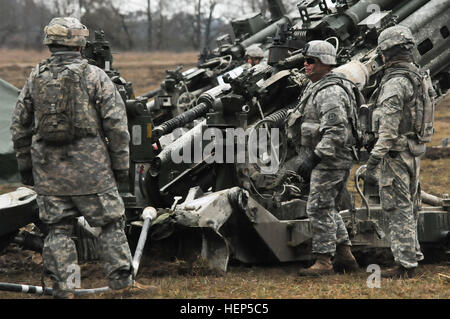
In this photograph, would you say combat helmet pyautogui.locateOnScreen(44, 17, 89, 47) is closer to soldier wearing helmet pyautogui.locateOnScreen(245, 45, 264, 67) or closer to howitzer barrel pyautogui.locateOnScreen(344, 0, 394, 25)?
howitzer barrel pyautogui.locateOnScreen(344, 0, 394, 25)

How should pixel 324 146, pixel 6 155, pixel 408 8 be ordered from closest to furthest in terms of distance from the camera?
pixel 324 146 → pixel 6 155 → pixel 408 8

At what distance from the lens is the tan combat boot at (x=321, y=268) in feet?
22.0

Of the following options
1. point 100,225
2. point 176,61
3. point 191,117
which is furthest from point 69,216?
point 176,61

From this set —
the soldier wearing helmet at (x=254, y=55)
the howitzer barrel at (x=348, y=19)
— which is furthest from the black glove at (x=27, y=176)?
the soldier wearing helmet at (x=254, y=55)

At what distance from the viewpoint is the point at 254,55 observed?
1223 cm

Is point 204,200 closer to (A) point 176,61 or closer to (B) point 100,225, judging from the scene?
(B) point 100,225

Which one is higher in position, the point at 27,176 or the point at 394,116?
the point at 394,116

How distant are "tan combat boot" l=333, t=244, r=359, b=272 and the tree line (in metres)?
25.5

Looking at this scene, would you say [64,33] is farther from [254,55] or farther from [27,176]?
[254,55]

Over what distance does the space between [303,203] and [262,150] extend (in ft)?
2.01

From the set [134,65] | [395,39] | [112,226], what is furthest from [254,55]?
[134,65]

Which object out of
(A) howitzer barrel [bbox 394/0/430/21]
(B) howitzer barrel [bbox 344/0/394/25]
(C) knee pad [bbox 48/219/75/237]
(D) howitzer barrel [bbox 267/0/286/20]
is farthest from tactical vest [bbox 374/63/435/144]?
(D) howitzer barrel [bbox 267/0/286/20]

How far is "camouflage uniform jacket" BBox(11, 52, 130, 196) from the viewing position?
17.9 ft

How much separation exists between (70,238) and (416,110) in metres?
2.90
